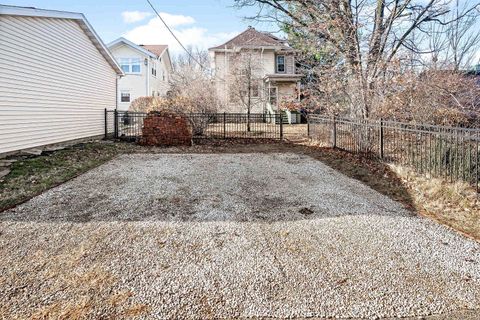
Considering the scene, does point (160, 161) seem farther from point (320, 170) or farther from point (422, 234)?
point (422, 234)

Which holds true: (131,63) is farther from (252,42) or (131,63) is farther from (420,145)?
(420,145)

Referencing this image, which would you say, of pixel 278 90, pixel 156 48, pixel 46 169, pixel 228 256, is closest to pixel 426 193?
pixel 228 256

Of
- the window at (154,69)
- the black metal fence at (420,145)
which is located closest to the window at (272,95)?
the window at (154,69)

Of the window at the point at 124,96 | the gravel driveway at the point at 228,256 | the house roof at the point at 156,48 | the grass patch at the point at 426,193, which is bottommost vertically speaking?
the gravel driveway at the point at 228,256

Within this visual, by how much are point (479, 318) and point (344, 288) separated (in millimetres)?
1002

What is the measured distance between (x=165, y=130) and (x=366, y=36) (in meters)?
7.75

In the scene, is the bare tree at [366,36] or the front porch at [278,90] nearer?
the bare tree at [366,36]

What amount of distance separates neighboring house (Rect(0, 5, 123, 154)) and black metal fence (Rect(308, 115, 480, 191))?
926 centimetres

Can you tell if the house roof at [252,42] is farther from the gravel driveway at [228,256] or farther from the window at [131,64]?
the gravel driveway at [228,256]

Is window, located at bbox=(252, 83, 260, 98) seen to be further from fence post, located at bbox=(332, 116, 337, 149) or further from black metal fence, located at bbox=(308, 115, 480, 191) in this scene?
black metal fence, located at bbox=(308, 115, 480, 191)

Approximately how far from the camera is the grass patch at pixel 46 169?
5.82 m

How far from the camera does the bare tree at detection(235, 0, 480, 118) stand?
→ 9555 millimetres

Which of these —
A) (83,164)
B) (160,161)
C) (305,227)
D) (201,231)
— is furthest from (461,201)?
(83,164)

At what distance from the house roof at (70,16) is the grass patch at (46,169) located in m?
3.79
